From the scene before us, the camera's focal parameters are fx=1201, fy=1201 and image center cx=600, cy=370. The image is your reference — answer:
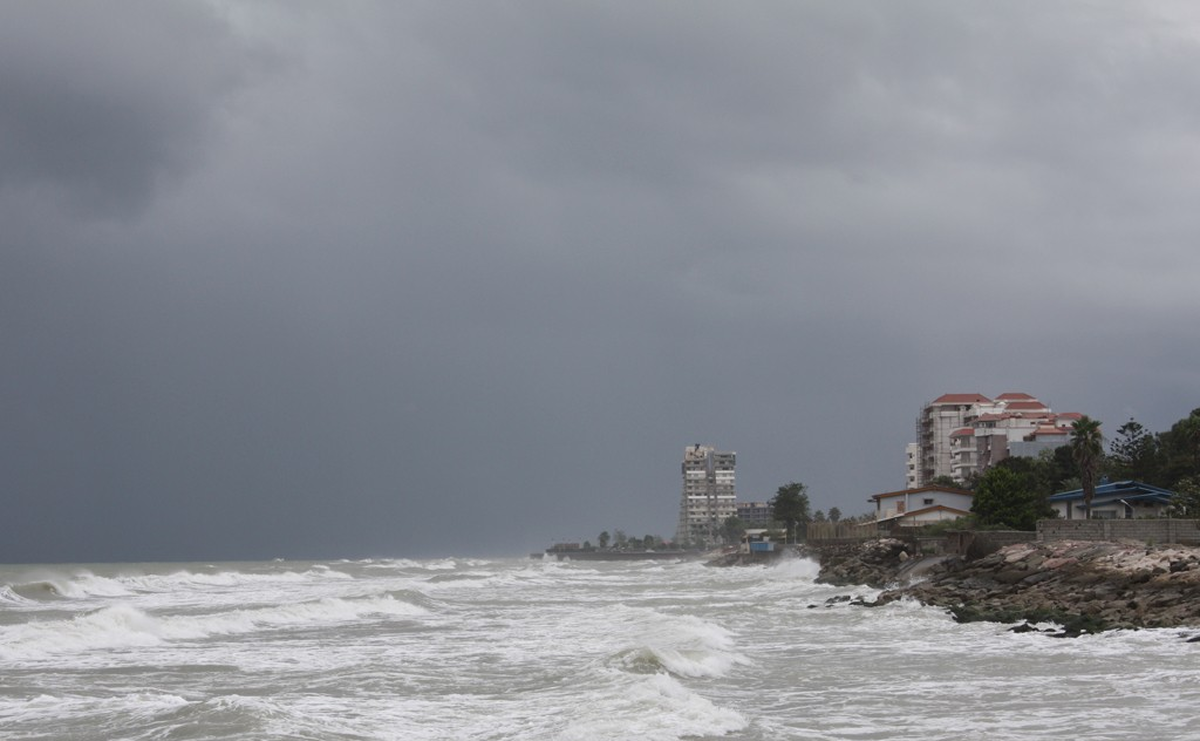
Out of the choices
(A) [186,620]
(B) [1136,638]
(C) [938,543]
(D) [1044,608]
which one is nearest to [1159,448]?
(C) [938,543]

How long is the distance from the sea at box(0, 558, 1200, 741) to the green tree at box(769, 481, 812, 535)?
10243 centimetres

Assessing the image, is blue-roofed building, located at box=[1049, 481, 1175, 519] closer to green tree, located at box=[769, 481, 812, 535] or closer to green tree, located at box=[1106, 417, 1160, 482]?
green tree, located at box=[1106, 417, 1160, 482]

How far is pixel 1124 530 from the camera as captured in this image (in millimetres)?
43656

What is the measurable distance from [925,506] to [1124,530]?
1556 inches

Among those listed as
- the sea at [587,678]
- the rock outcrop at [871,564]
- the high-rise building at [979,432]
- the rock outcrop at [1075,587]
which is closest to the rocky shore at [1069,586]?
the rock outcrop at [1075,587]

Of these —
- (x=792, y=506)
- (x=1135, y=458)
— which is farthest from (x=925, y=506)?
(x=792, y=506)

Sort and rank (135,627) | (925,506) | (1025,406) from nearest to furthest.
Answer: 1. (135,627)
2. (925,506)
3. (1025,406)

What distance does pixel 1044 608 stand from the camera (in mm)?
30766

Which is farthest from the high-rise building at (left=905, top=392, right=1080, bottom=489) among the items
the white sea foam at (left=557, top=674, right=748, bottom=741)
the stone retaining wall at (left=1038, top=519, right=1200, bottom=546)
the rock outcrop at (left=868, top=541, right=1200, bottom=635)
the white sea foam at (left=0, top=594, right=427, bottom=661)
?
the white sea foam at (left=557, top=674, right=748, bottom=741)

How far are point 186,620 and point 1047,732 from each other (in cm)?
2390

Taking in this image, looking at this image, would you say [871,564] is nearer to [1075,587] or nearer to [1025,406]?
[1075,587]

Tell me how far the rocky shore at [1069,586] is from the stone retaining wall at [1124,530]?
1.92 metres

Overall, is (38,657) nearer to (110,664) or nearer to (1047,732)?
(110,664)

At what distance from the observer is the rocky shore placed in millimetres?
27312
